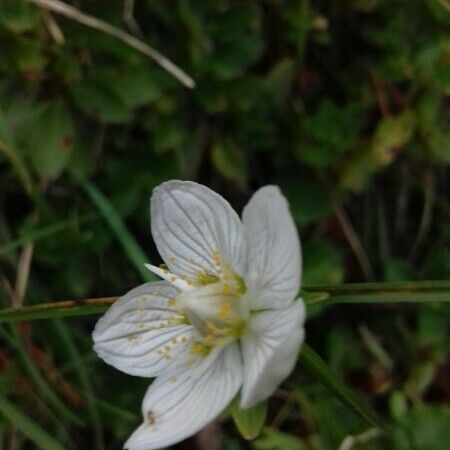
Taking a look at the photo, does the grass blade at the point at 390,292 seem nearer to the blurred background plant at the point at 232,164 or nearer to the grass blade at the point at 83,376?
the blurred background plant at the point at 232,164

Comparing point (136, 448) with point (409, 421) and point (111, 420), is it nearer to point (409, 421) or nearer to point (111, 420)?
point (111, 420)

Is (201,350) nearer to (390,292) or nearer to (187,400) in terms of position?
(187,400)

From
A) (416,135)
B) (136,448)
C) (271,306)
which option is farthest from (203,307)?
(416,135)

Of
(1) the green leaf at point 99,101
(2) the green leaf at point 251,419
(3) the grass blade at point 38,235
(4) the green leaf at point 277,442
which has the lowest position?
(4) the green leaf at point 277,442

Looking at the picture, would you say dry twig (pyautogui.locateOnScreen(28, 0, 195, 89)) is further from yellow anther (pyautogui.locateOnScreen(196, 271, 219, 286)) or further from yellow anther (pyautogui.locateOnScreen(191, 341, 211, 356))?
yellow anther (pyautogui.locateOnScreen(191, 341, 211, 356))

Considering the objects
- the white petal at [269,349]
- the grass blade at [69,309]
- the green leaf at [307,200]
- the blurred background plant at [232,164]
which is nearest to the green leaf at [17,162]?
the blurred background plant at [232,164]

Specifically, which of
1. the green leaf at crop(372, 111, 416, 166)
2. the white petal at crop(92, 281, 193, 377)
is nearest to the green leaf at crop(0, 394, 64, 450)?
the white petal at crop(92, 281, 193, 377)
